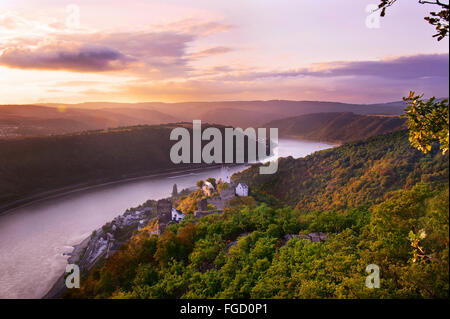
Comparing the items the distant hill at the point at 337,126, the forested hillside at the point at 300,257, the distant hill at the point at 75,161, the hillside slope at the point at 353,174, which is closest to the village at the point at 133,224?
the hillside slope at the point at 353,174

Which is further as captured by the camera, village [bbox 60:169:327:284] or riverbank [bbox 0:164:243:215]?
riverbank [bbox 0:164:243:215]

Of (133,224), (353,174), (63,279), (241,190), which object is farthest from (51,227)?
(353,174)

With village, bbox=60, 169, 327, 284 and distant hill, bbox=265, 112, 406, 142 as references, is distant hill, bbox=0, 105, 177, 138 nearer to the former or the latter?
village, bbox=60, 169, 327, 284

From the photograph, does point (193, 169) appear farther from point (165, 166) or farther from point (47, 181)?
point (47, 181)

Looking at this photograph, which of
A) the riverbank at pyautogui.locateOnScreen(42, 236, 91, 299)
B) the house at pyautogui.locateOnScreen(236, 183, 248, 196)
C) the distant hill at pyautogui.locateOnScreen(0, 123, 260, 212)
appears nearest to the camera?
the riverbank at pyautogui.locateOnScreen(42, 236, 91, 299)

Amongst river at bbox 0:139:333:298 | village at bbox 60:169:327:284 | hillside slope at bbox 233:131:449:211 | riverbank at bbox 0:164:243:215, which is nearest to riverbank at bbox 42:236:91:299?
village at bbox 60:169:327:284

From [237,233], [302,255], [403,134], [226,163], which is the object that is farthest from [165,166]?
[302,255]

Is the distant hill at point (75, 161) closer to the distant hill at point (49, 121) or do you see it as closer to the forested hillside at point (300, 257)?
the distant hill at point (49, 121)
